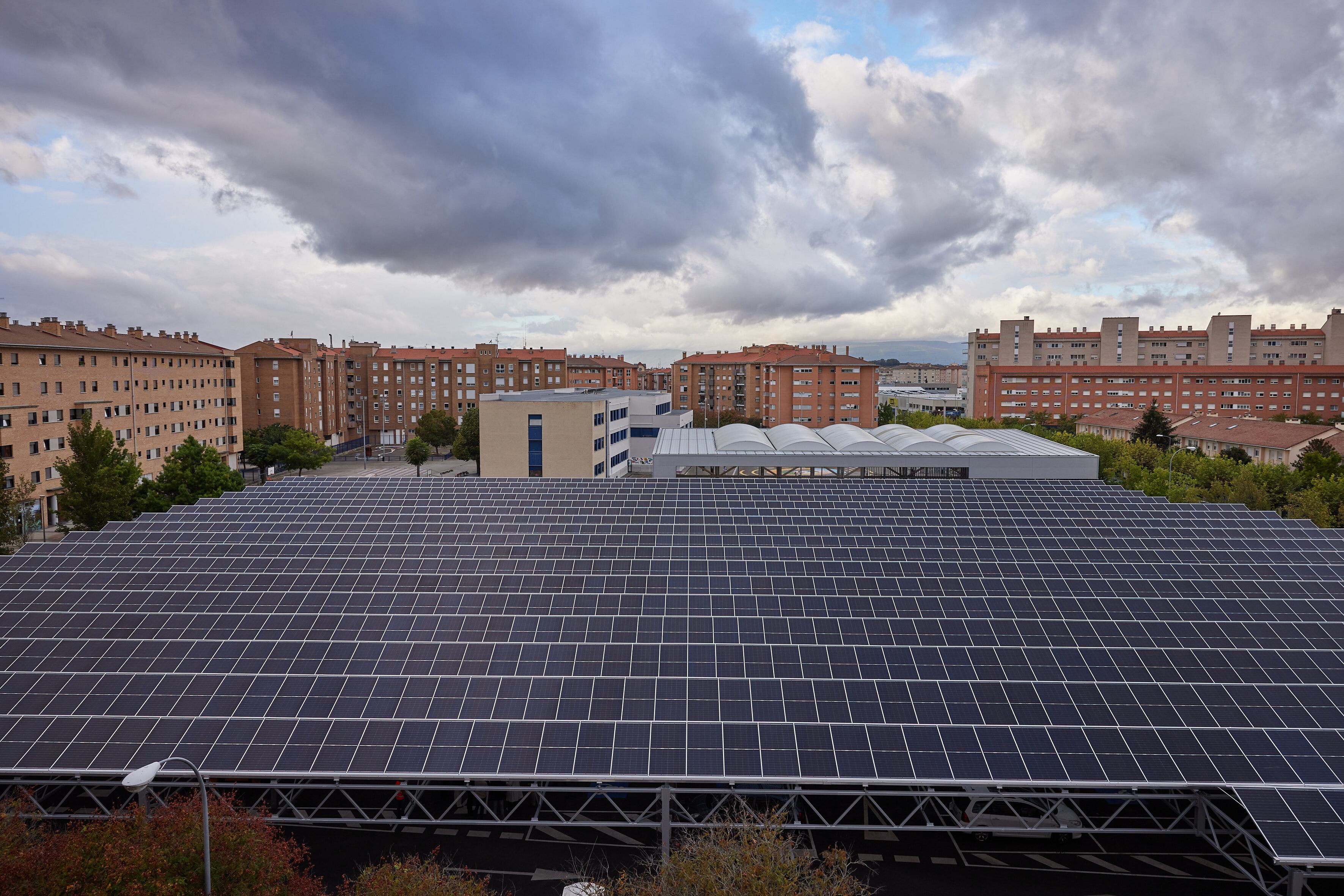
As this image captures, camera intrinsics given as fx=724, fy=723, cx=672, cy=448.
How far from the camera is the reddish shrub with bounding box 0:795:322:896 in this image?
401 inches

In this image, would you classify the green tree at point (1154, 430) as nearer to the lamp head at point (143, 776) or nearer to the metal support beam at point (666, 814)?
the metal support beam at point (666, 814)

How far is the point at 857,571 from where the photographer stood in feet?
73.0

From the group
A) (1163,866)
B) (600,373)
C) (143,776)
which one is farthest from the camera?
(600,373)

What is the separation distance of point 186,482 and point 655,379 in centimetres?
12194

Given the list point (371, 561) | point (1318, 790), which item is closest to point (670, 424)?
point (371, 561)

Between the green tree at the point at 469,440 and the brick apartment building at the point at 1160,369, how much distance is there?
240ft

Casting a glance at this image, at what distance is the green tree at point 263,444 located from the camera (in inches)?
2798

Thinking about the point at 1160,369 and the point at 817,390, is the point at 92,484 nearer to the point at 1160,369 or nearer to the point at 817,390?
the point at 817,390

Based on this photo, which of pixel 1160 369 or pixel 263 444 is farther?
pixel 1160 369

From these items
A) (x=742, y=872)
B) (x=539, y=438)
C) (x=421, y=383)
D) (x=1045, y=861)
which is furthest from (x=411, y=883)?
(x=421, y=383)

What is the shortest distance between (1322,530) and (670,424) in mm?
51643

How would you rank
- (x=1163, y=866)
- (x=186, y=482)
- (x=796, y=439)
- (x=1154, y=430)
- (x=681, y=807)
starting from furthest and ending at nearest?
(x=1154, y=430), (x=796, y=439), (x=186, y=482), (x=1163, y=866), (x=681, y=807)

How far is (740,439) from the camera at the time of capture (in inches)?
1762

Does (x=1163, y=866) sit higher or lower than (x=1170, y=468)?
lower
